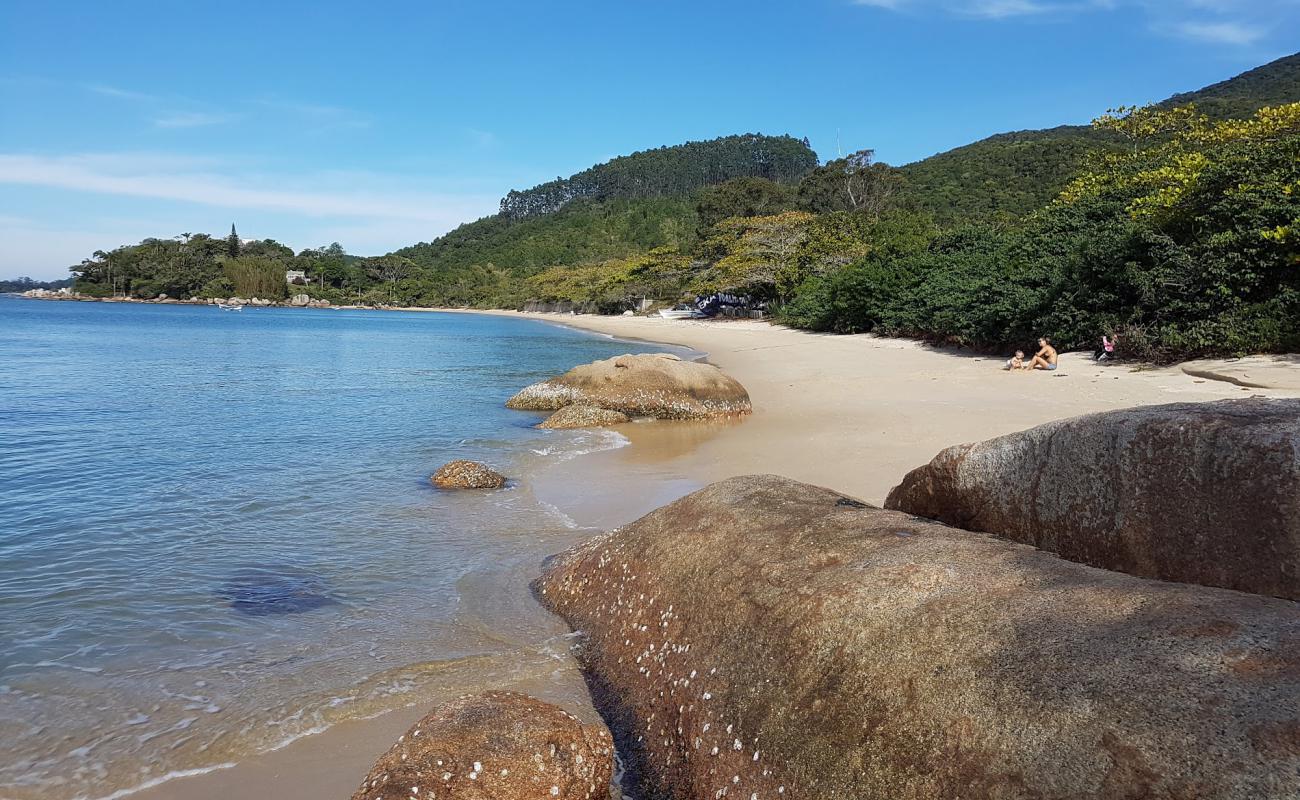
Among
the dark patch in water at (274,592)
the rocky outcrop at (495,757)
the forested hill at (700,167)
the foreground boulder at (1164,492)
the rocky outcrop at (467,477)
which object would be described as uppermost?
Result: the forested hill at (700,167)

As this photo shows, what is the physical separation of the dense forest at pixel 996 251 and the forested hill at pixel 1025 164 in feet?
1.30

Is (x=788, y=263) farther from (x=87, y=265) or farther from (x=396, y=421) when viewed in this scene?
(x=87, y=265)

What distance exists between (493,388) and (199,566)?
55.0 feet

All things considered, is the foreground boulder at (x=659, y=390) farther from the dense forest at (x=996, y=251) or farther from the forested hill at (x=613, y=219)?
the forested hill at (x=613, y=219)

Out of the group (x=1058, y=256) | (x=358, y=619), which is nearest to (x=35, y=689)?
(x=358, y=619)

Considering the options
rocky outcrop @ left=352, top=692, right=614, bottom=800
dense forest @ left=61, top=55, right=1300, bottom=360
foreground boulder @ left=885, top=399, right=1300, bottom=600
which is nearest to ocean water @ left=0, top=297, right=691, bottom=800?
rocky outcrop @ left=352, top=692, right=614, bottom=800

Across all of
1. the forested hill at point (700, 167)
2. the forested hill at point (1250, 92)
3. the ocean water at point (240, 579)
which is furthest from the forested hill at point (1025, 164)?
the forested hill at point (700, 167)

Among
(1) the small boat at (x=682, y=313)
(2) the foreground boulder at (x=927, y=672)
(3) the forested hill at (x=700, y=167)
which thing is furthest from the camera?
(3) the forested hill at (x=700, y=167)

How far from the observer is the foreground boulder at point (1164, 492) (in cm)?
299

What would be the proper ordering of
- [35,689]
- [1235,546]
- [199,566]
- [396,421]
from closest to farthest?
[1235,546] < [35,689] < [199,566] < [396,421]

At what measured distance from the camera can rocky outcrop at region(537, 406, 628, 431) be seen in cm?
1677

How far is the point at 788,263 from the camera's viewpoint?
5481 centimetres

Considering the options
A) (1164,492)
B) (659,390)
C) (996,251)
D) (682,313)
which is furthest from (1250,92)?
(1164,492)

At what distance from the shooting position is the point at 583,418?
16.9 m
